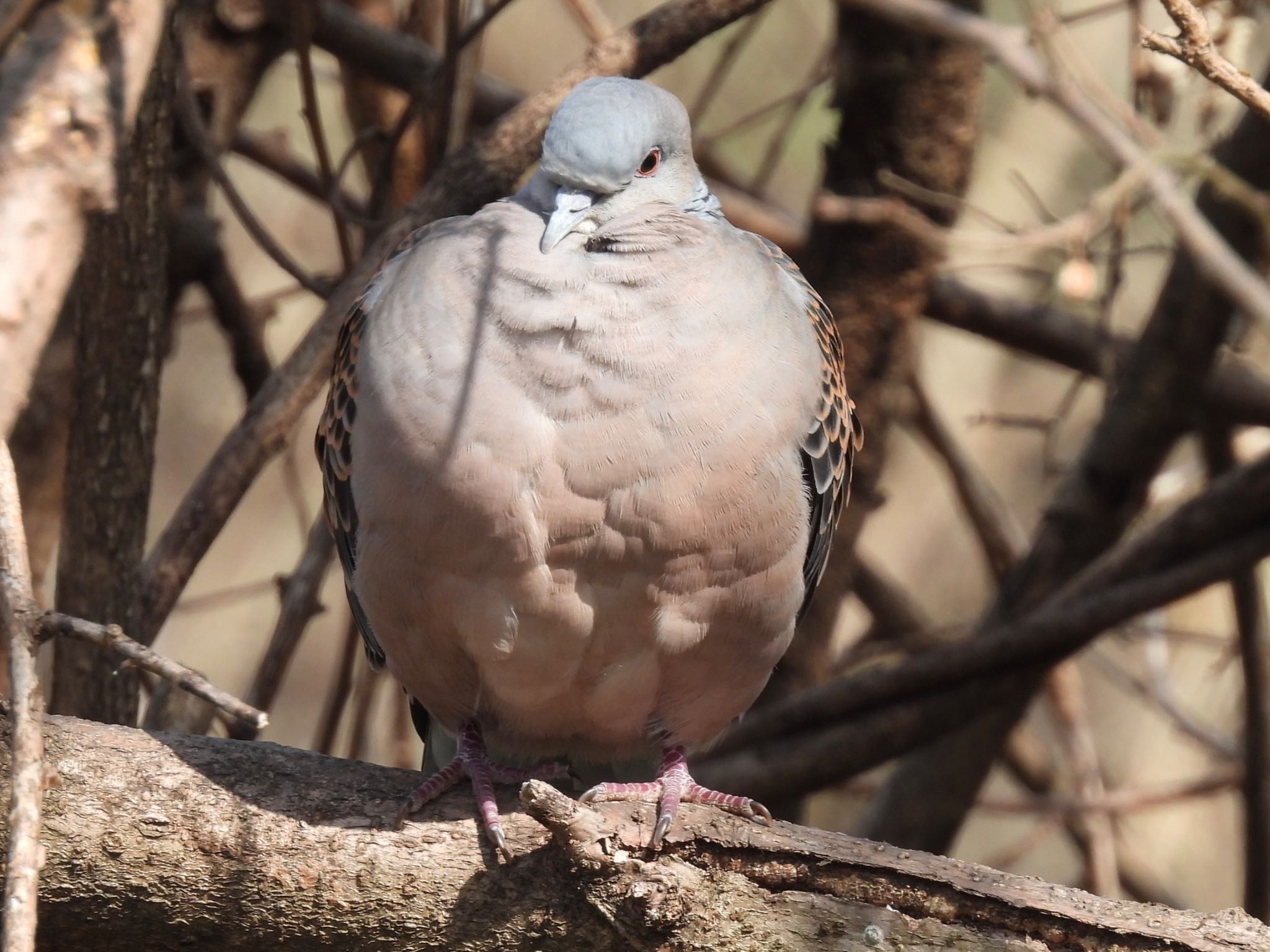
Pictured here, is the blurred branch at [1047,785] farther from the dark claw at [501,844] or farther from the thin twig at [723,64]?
the dark claw at [501,844]

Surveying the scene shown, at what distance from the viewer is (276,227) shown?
7422 millimetres

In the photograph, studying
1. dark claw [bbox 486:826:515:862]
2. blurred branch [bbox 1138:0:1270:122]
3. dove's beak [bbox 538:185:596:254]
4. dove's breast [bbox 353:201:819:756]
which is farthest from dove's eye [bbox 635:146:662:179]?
dark claw [bbox 486:826:515:862]

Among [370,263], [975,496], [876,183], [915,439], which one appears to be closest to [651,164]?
[370,263]

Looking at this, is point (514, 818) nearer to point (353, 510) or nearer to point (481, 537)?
point (481, 537)

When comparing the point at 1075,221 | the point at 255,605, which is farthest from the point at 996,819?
the point at 1075,221

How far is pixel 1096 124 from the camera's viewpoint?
3.04m

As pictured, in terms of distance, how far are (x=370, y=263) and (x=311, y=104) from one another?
0.45 metres

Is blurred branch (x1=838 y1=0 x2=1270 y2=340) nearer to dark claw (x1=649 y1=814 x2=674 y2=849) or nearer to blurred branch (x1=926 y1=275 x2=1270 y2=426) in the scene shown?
blurred branch (x1=926 y1=275 x2=1270 y2=426)

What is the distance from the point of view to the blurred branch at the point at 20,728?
1.55 m

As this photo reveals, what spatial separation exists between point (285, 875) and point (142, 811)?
0.23 meters

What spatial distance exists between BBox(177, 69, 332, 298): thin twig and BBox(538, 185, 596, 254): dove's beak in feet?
3.26

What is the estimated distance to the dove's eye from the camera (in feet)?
9.94

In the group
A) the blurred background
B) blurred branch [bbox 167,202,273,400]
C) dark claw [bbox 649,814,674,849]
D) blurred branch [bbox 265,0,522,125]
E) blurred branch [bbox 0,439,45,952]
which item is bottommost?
blurred branch [bbox 0,439,45,952]

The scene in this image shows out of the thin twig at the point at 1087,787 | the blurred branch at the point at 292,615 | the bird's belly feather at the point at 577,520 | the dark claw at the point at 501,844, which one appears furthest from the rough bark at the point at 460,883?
the thin twig at the point at 1087,787
